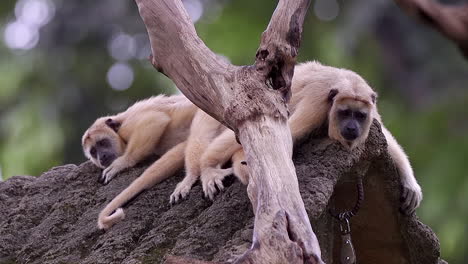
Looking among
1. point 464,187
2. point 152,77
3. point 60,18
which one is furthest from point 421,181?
point 60,18

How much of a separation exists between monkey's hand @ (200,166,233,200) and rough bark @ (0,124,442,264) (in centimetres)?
6

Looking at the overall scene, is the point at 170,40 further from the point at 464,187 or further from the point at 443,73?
the point at 443,73

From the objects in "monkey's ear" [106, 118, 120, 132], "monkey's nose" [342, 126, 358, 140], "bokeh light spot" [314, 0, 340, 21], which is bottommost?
"monkey's nose" [342, 126, 358, 140]

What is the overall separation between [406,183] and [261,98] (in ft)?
6.41

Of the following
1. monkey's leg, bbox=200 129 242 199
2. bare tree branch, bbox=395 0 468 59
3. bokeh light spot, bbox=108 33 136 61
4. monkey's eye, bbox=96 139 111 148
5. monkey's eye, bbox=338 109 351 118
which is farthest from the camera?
bokeh light spot, bbox=108 33 136 61

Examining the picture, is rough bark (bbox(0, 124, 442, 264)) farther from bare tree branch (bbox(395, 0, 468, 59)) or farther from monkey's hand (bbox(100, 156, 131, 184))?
bare tree branch (bbox(395, 0, 468, 59))

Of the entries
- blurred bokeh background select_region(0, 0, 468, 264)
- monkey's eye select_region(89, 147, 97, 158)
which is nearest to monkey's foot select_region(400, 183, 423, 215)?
monkey's eye select_region(89, 147, 97, 158)

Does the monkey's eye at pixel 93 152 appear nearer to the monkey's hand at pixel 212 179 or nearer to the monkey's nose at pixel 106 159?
the monkey's nose at pixel 106 159

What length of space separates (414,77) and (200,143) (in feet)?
42.8

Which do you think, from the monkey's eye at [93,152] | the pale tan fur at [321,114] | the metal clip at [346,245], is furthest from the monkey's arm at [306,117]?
the monkey's eye at [93,152]

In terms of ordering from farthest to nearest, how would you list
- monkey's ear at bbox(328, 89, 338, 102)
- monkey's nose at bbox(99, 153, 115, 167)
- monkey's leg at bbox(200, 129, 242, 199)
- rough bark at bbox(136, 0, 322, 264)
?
monkey's nose at bbox(99, 153, 115, 167), monkey's ear at bbox(328, 89, 338, 102), monkey's leg at bbox(200, 129, 242, 199), rough bark at bbox(136, 0, 322, 264)

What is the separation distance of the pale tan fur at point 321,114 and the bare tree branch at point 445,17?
2739mm

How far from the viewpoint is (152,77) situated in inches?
835

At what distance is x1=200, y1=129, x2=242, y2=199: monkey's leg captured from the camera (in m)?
7.01
